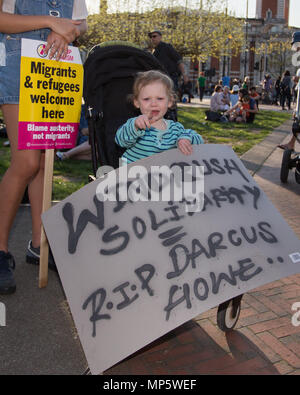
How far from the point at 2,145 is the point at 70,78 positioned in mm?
5876

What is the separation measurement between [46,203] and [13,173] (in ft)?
0.95

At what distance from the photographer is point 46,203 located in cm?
288

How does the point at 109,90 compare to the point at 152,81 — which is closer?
the point at 152,81

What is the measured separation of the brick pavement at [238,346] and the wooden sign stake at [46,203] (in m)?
0.93

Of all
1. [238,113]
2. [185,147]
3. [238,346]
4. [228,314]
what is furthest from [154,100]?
[238,113]

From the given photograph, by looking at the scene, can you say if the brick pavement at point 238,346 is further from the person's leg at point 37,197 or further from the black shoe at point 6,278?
the person's leg at point 37,197

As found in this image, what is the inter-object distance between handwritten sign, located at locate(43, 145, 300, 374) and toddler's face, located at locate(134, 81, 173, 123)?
2.07 ft

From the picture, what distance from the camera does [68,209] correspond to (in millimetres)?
2357

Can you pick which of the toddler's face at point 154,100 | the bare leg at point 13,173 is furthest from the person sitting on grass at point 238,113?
the bare leg at point 13,173

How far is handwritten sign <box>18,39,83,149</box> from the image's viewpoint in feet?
8.61

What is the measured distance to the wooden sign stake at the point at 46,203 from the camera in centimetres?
286

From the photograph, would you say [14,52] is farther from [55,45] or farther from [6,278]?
[6,278]

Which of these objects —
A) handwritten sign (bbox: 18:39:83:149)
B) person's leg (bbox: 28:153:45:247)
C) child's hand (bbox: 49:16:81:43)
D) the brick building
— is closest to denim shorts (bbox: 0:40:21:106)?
handwritten sign (bbox: 18:39:83:149)
